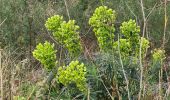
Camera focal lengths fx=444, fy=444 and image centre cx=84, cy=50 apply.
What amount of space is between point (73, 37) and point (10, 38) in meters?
2.43

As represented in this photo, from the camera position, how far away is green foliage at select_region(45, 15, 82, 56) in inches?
125

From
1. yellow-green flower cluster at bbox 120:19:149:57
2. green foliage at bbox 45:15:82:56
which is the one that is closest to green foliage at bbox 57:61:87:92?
green foliage at bbox 45:15:82:56

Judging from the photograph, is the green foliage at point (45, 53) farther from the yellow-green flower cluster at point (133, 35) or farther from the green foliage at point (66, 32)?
the yellow-green flower cluster at point (133, 35)

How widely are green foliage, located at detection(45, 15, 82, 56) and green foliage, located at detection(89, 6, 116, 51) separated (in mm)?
151

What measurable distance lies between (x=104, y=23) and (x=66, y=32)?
281 millimetres

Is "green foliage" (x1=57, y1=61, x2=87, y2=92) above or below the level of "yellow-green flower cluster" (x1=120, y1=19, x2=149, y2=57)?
below

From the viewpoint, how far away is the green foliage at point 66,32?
318 centimetres

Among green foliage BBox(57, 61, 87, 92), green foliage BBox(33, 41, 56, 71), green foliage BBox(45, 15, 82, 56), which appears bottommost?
green foliage BBox(57, 61, 87, 92)

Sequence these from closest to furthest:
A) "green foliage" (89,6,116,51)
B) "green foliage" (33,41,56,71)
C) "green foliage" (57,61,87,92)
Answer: "green foliage" (57,61,87,92)
"green foliage" (89,6,116,51)
"green foliage" (33,41,56,71)

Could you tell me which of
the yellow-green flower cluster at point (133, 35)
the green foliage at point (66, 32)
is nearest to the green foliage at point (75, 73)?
the green foliage at point (66, 32)

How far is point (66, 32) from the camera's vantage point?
126 inches

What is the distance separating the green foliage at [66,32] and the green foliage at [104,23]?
15 cm

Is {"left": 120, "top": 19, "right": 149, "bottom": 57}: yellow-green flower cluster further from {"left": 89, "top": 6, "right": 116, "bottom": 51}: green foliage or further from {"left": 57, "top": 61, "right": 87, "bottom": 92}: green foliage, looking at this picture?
{"left": 57, "top": 61, "right": 87, "bottom": 92}: green foliage

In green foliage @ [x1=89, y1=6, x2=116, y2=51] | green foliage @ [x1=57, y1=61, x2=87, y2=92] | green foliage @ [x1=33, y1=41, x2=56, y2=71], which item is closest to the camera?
green foliage @ [x1=57, y1=61, x2=87, y2=92]
